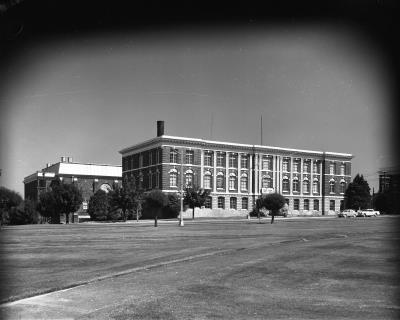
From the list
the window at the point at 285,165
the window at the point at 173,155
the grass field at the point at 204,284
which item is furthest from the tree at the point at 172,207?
the grass field at the point at 204,284

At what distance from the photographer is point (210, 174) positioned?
75.6m

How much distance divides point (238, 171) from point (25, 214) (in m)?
34.9

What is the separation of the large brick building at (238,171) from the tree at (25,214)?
19742 mm

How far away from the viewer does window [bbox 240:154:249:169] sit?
79.4 metres

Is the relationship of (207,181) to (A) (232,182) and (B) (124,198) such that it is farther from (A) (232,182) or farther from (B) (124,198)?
(B) (124,198)

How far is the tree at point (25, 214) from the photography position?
52906 millimetres

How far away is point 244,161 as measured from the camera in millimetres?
79500

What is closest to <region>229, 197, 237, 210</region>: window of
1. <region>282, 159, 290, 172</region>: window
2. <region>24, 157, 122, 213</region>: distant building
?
<region>282, 159, 290, 172</region>: window

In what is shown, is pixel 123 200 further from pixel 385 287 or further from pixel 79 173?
pixel 385 287

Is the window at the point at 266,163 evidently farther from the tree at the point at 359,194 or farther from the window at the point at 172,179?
the tree at the point at 359,194

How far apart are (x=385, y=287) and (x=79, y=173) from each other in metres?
81.4

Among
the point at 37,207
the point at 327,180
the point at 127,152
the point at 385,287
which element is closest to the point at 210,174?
the point at 127,152

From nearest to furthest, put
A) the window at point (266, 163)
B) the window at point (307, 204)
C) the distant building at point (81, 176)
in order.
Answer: the window at point (266, 163) < the window at point (307, 204) < the distant building at point (81, 176)

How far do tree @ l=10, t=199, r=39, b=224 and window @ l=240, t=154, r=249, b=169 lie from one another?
113 ft
